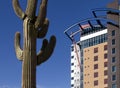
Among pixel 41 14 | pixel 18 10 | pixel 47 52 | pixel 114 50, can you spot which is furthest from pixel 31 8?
pixel 114 50

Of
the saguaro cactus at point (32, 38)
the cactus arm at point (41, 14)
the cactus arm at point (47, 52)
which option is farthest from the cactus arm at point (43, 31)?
the cactus arm at point (47, 52)

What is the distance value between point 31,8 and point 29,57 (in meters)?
2.50

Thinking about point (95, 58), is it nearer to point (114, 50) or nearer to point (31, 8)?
point (114, 50)

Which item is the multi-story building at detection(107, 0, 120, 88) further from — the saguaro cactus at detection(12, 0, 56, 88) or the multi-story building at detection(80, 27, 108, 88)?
the saguaro cactus at detection(12, 0, 56, 88)

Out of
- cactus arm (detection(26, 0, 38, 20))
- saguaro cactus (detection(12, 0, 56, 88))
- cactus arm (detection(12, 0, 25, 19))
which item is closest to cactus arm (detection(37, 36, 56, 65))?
saguaro cactus (detection(12, 0, 56, 88))

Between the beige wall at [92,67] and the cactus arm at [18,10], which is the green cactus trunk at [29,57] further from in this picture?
the beige wall at [92,67]

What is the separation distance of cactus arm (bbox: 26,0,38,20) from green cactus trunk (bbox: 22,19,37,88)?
0.34m

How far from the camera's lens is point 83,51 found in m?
135

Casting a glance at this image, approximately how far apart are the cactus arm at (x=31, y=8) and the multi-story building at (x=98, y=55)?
85.5 meters

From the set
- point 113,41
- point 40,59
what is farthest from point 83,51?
point 40,59

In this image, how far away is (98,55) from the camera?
128m

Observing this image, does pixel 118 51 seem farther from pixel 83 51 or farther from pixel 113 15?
pixel 83 51

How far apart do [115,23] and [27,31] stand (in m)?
90.1

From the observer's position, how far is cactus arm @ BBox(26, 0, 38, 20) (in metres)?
22.2
